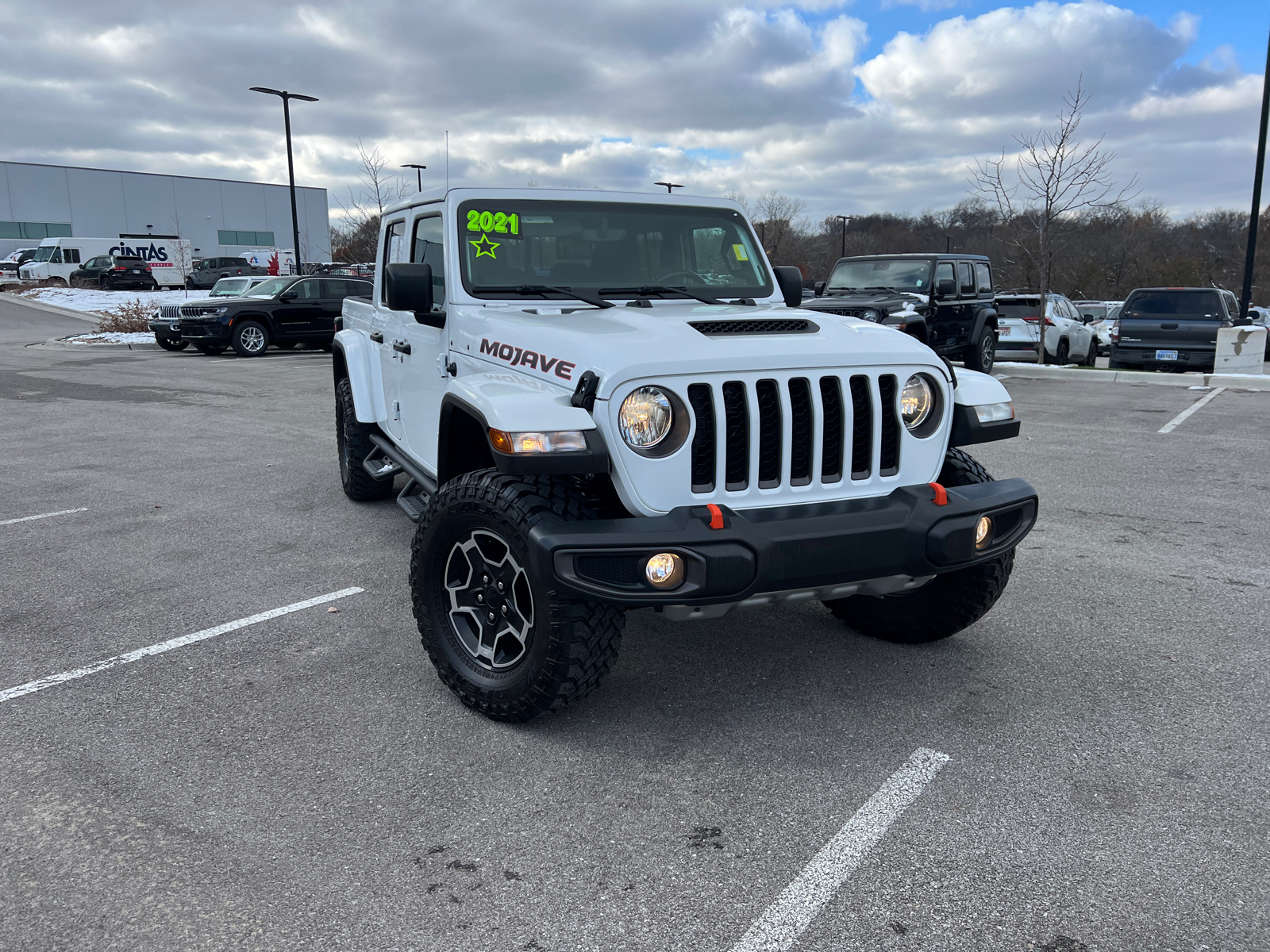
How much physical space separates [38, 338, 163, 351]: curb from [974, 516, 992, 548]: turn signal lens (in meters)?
21.8

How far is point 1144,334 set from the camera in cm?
1548

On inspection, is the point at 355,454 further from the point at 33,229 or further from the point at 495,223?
the point at 33,229

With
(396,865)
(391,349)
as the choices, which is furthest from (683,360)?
(391,349)

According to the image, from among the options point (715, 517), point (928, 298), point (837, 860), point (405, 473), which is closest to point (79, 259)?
point (928, 298)

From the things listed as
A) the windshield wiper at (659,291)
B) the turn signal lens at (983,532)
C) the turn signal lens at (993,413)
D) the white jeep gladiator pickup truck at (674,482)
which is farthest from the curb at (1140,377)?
the turn signal lens at (983,532)

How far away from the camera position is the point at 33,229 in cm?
6688

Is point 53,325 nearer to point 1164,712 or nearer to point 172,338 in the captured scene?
point 172,338

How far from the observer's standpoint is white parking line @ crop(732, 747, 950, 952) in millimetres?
2322

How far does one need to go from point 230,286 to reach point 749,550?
20839 mm

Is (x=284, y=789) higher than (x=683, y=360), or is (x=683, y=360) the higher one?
(x=683, y=360)

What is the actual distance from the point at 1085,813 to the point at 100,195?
8239 cm

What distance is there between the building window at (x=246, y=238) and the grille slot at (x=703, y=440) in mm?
82230

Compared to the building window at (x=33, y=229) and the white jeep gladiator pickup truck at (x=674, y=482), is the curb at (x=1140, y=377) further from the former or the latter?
the building window at (x=33, y=229)

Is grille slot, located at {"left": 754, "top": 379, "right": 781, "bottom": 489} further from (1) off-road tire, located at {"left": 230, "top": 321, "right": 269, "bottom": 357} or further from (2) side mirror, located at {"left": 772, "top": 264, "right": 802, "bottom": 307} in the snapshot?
(1) off-road tire, located at {"left": 230, "top": 321, "right": 269, "bottom": 357}
